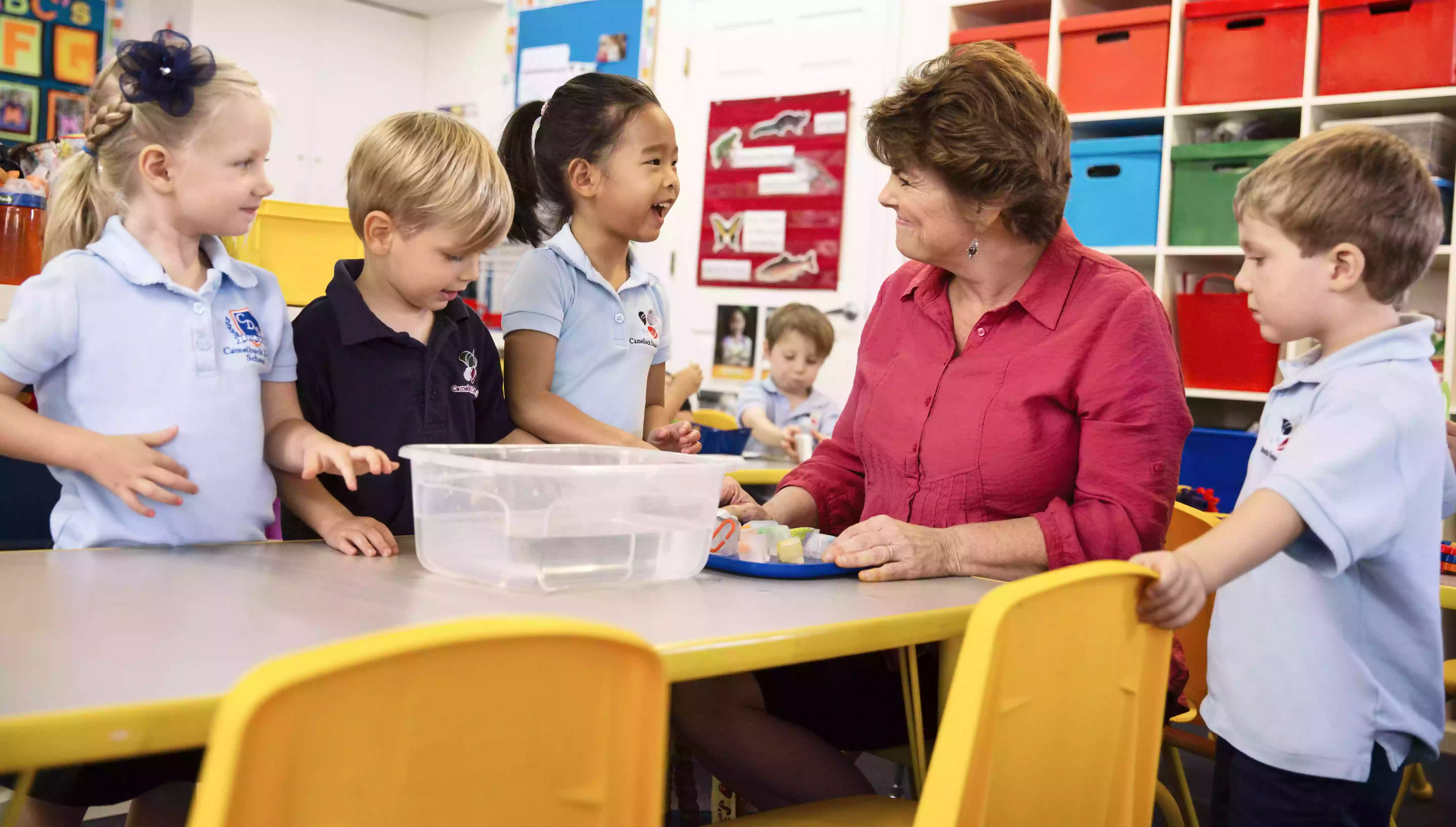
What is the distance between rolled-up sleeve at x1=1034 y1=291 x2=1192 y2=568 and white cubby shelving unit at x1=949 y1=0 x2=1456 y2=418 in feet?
6.79

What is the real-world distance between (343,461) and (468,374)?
39 centimetres

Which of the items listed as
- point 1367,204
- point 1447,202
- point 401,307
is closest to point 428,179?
point 401,307

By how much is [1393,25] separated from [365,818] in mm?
3533

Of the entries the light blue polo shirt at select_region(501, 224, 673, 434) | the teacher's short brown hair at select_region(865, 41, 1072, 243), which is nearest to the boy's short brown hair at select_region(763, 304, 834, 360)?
the light blue polo shirt at select_region(501, 224, 673, 434)

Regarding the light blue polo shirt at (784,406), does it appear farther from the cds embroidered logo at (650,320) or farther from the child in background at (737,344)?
the cds embroidered logo at (650,320)

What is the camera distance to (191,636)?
0.80 m

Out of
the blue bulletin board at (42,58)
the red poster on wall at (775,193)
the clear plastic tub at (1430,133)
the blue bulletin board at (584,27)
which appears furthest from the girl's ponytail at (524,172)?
the blue bulletin board at (42,58)

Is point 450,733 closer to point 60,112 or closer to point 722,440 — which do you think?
point 722,440

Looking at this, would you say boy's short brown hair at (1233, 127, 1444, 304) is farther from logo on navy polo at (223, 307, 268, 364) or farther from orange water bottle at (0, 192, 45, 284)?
orange water bottle at (0, 192, 45, 284)

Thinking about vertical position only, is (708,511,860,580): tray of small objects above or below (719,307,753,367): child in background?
below

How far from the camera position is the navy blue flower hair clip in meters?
1.21

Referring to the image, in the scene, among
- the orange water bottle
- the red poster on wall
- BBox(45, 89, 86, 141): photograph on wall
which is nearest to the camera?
the orange water bottle

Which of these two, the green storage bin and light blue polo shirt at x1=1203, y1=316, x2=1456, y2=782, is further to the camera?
the green storage bin

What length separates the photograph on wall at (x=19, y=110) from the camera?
4777 millimetres
